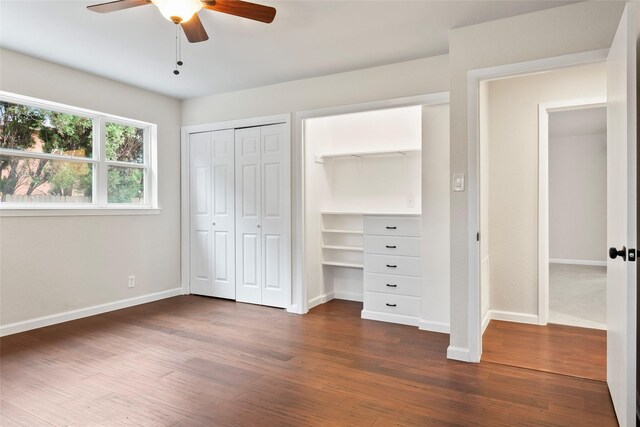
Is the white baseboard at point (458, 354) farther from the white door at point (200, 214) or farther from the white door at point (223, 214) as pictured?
the white door at point (200, 214)

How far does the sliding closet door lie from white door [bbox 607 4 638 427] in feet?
11.0

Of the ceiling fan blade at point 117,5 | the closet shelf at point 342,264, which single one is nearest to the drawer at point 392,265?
the closet shelf at point 342,264

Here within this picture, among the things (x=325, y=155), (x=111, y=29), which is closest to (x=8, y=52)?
(x=111, y=29)

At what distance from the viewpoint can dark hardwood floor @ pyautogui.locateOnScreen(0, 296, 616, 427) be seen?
7.08ft

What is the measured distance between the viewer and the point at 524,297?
153 inches

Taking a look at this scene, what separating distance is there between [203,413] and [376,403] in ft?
3.26

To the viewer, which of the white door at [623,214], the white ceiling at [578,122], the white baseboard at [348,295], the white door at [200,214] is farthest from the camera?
the white ceiling at [578,122]

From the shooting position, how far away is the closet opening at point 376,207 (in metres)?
3.65

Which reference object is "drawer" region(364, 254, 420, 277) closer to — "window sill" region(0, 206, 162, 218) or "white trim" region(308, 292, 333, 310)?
"white trim" region(308, 292, 333, 310)

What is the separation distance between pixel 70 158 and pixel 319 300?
10.1 ft

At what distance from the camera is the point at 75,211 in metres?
3.96

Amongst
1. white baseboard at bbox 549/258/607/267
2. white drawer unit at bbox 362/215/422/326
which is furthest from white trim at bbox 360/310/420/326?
white baseboard at bbox 549/258/607/267

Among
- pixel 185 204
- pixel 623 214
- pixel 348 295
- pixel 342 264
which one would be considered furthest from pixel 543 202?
pixel 185 204

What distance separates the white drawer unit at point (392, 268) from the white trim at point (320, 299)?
2.16 feet
